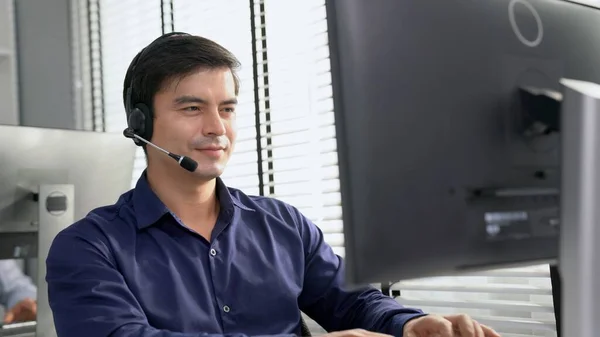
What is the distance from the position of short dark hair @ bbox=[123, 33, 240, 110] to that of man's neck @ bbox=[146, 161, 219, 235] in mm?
174

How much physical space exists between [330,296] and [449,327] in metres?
0.50

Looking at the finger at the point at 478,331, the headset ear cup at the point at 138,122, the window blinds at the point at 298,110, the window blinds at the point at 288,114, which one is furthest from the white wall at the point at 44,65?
the finger at the point at 478,331

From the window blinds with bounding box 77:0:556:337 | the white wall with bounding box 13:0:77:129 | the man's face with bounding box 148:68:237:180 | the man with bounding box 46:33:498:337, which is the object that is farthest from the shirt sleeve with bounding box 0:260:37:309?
the white wall with bounding box 13:0:77:129

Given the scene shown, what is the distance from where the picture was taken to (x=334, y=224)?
2373mm

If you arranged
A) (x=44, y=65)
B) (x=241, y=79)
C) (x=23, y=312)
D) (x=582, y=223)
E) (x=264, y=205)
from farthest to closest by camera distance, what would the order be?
(x=44, y=65) → (x=241, y=79) → (x=23, y=312) → (x=264, y=205) → (x=582, y=223)

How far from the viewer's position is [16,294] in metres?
1.83

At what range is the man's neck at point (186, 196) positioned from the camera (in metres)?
1.54

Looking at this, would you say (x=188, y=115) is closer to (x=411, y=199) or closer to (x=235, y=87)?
(x=235, y=87)

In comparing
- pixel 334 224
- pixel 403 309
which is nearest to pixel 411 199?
pixel 403 309

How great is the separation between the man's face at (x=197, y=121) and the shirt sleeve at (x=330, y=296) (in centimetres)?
26

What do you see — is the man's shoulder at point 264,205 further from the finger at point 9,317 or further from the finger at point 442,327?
the finger at point 9,317

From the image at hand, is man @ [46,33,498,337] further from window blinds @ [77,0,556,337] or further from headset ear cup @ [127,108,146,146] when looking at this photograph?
window blinds @ [77,0,556,337]

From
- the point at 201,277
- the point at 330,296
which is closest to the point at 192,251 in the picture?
the point at 201,277

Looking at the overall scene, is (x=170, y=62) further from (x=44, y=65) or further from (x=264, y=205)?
(x=44, y=65)
